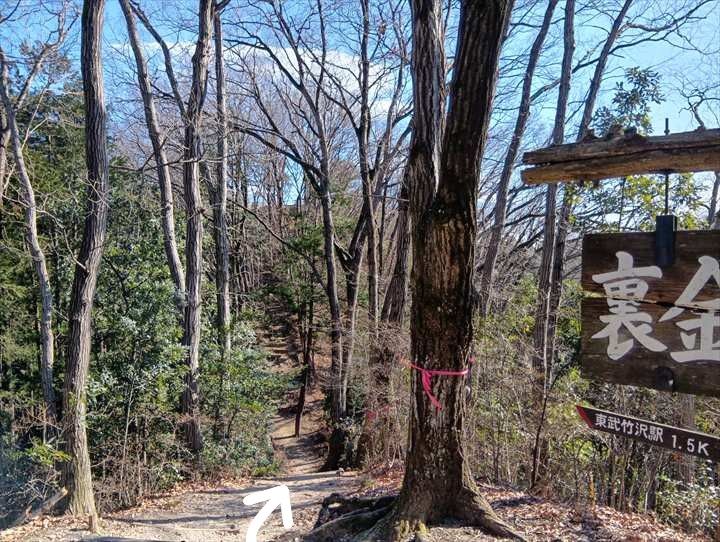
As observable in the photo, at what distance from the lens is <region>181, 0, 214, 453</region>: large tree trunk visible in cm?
1061

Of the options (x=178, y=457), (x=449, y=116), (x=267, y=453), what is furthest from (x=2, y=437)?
(x=449, y=116)

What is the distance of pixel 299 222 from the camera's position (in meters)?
19.4

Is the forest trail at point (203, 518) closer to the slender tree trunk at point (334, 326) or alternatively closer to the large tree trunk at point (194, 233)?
the large tree trunk at point (194, 233)

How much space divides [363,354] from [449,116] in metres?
8.24

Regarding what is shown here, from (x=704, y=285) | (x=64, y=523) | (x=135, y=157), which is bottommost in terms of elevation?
(x=64, y=523)

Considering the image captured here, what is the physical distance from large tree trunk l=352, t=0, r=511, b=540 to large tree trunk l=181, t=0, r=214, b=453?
810 cm

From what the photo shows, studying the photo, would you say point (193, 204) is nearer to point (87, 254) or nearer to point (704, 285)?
point (87, 254)

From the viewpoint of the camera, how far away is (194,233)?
11.0 m

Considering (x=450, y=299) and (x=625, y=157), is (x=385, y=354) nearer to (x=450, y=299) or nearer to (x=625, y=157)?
(x=450, y=299)

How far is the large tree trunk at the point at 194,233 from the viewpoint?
1061 cm

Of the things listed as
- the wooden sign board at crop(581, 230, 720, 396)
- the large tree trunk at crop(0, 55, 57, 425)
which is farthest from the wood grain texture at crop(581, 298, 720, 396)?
the large tree trunk at crop(0, 55, 57, 425)

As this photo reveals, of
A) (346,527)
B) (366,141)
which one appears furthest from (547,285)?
(366,141)

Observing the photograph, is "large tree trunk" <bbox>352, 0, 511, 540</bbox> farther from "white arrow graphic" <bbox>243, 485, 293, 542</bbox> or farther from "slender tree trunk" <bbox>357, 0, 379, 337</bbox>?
"slender tree trunk" <bbox>357, 0, 379, 337</bbox>

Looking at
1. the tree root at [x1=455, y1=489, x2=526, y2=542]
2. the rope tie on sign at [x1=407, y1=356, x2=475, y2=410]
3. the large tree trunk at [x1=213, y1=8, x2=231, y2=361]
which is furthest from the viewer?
the large tree trunk at [x1=213, y1=8, x2=231, y2=361]
